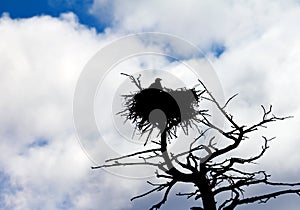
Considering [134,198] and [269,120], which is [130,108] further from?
[269,120]

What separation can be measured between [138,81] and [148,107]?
812mm

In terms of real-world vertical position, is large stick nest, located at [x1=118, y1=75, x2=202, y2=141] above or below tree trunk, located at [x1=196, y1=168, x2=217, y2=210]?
above

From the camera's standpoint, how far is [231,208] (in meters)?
10.6

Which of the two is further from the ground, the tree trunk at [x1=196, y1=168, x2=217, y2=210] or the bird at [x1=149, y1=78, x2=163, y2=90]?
the bird at [x1=149, y1=78, x2=163, y2=90]

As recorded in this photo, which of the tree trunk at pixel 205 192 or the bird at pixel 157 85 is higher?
the bird at pixel 157 85

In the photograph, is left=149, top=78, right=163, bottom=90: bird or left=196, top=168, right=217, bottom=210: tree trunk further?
left=149, top=78, right=163, bottom=90: bird

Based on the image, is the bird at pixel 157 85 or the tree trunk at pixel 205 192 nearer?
the tree trunk at pixel 205 192

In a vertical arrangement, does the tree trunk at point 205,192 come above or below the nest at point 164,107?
below

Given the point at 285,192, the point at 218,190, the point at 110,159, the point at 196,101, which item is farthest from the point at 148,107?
the point at 285,192

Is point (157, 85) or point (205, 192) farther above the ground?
point (157, 85)

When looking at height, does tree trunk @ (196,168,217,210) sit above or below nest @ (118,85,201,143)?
below

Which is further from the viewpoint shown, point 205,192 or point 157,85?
point 157,85

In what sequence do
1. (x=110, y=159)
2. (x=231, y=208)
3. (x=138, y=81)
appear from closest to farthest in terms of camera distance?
(x=231, y=208), (x=110, y=159), (x=138, y=81)

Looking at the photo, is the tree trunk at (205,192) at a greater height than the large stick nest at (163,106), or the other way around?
the large stick nest at (163,106)
